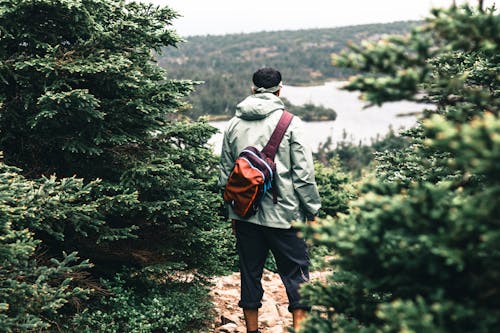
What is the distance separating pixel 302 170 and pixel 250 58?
2557 inches

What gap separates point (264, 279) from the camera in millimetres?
6809

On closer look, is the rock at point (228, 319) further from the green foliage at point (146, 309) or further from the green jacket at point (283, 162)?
the green jacket at point (283, 162)

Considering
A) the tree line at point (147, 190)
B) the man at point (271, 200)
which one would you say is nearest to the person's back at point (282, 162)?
the man at point (271, 200)

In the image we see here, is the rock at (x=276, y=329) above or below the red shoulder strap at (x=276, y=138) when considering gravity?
below

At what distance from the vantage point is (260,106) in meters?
3.51

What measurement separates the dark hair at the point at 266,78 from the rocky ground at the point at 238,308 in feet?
6.43

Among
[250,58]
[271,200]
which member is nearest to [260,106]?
[271,200]

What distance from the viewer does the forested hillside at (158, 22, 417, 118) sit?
43500 mm

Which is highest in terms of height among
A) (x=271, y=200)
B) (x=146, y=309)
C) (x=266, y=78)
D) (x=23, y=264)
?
(x=266, y=78)

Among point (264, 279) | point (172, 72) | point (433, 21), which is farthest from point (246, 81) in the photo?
point (433, 21)

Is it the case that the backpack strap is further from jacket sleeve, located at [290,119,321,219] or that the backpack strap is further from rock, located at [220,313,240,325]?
rock, located at [220,313,240,325]

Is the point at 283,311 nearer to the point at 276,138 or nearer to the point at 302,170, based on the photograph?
the point at 302,170

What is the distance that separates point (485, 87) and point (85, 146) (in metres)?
3.53

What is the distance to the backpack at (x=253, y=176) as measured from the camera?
11.0 ft
